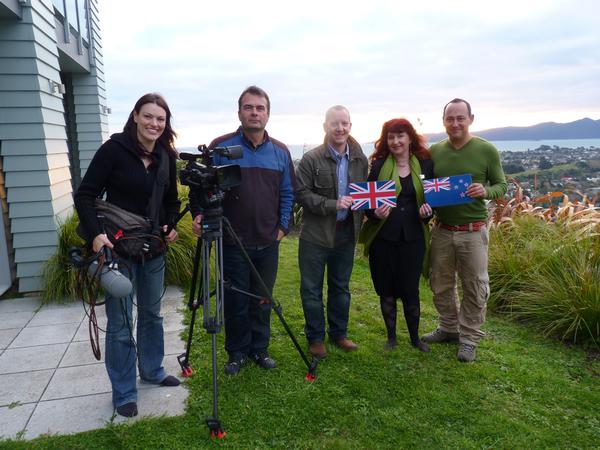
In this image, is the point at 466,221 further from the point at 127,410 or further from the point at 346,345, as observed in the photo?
the point at 127,410

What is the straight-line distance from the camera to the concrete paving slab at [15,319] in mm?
4176

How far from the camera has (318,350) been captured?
349 cm

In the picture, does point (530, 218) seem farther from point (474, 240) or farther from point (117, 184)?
point (117, 184)

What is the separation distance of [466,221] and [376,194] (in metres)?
0.80

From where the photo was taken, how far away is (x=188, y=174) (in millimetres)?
2498

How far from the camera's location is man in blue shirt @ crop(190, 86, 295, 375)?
9.59ft

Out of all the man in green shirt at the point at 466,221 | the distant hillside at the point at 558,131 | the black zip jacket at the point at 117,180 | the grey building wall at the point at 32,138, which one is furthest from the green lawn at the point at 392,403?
the distant hillside at the point at 558,131

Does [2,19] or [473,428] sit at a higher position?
[2,19]

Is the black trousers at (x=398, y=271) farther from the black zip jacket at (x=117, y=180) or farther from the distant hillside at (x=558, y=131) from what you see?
the distant hillside at (x=558, y=131)

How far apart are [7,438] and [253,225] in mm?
1911

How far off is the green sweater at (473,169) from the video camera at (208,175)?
1.71 metres

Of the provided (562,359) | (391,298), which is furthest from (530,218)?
(391,298)

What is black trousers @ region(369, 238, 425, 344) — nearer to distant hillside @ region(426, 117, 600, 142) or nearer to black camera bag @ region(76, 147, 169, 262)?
black camera bag @ region(76, 147, 169, 262)

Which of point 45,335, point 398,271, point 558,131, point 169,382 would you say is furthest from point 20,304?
A: point 558,131
